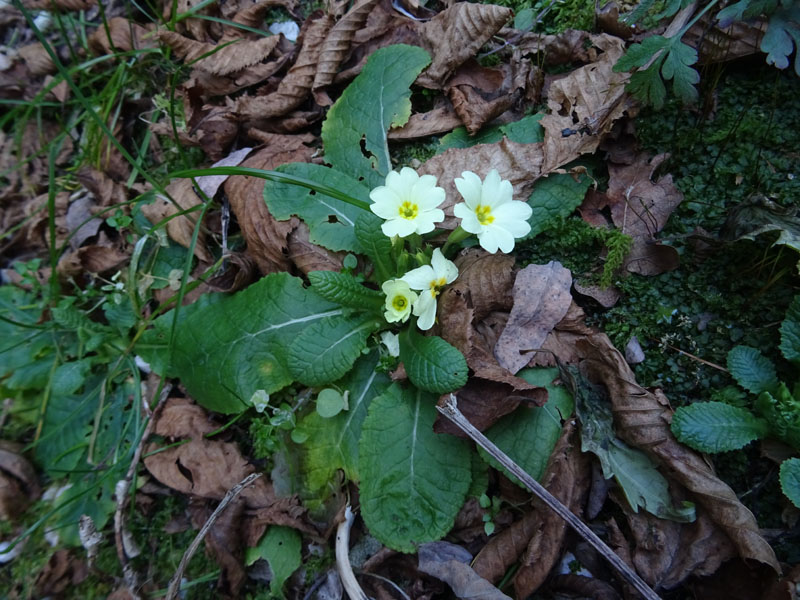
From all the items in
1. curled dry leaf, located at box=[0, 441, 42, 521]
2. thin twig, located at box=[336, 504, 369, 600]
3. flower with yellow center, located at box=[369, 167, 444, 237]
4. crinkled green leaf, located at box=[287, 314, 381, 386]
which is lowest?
curled dry leaf, located at box=[0, 441, 42, 521]

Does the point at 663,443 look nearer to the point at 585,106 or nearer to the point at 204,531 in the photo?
the point at 585,106

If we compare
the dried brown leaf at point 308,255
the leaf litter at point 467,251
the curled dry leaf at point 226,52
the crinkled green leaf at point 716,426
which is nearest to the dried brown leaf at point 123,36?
the leaf litter at point 467,251

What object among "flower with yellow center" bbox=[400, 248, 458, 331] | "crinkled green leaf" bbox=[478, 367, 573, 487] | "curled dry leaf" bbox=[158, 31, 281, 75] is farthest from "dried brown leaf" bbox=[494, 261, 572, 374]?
"curled dry leaf" bbox=[158, 31, 281, 75]

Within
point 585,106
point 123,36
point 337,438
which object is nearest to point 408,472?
point 337,438

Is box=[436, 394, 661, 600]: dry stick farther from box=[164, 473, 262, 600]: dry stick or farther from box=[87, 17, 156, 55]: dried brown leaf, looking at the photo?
box=[87, 17, 156, 55]: dried brown leaf

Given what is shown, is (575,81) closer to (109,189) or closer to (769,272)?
(769,272)

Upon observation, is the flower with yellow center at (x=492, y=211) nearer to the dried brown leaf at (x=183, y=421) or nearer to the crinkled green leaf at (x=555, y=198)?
the crinkled green leaf at (x=555, y=198)

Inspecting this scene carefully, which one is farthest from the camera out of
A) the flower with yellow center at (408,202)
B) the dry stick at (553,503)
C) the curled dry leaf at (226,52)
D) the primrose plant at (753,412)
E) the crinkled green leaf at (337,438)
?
the curled dry leaf at (226,52)
